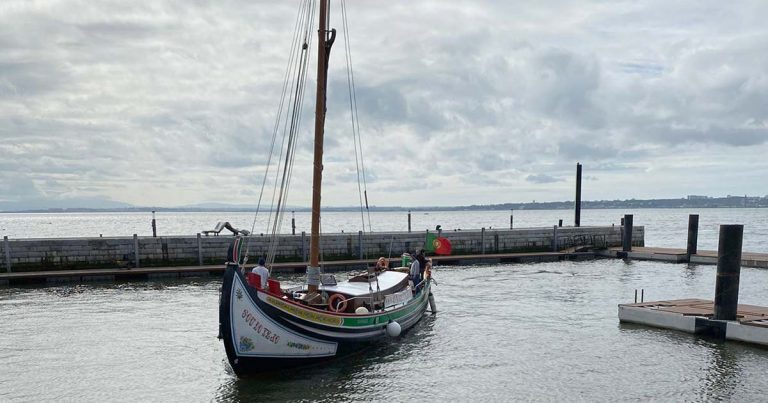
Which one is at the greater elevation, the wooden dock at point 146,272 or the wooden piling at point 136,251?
the wooden piling at point 136,251

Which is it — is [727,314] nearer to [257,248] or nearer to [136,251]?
[257,248]

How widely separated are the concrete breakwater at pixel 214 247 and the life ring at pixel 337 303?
14.3 meters

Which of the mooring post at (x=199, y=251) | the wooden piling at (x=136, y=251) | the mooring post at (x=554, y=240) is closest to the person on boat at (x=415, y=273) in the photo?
the mooring post at (x=199, y=251)

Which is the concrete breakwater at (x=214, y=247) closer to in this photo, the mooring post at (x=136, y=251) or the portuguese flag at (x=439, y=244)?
the mooring post at (x=136, y=251)

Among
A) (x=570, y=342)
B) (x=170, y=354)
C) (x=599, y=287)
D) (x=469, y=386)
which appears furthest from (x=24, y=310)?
(x=599, y=287)

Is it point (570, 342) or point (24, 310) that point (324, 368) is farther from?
point (24, 310)

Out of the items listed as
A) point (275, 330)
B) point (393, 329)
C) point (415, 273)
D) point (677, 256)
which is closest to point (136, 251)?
point (415, 273)

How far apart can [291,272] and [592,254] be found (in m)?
25.8

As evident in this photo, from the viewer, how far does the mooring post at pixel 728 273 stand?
2034 centimetres

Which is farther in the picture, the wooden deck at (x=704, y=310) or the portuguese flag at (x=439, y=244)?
the portuguese flag at (x=439, y=244)

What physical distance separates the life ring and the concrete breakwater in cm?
1433

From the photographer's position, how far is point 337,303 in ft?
62.8

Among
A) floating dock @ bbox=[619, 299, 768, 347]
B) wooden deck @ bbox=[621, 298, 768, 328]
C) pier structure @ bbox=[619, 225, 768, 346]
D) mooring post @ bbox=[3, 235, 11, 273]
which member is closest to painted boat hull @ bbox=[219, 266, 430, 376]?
floating dock @ bbox=[619, 299, 768, 347]

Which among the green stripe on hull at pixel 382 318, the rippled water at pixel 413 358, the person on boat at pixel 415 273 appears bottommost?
the rippled water at pixel 413 358
